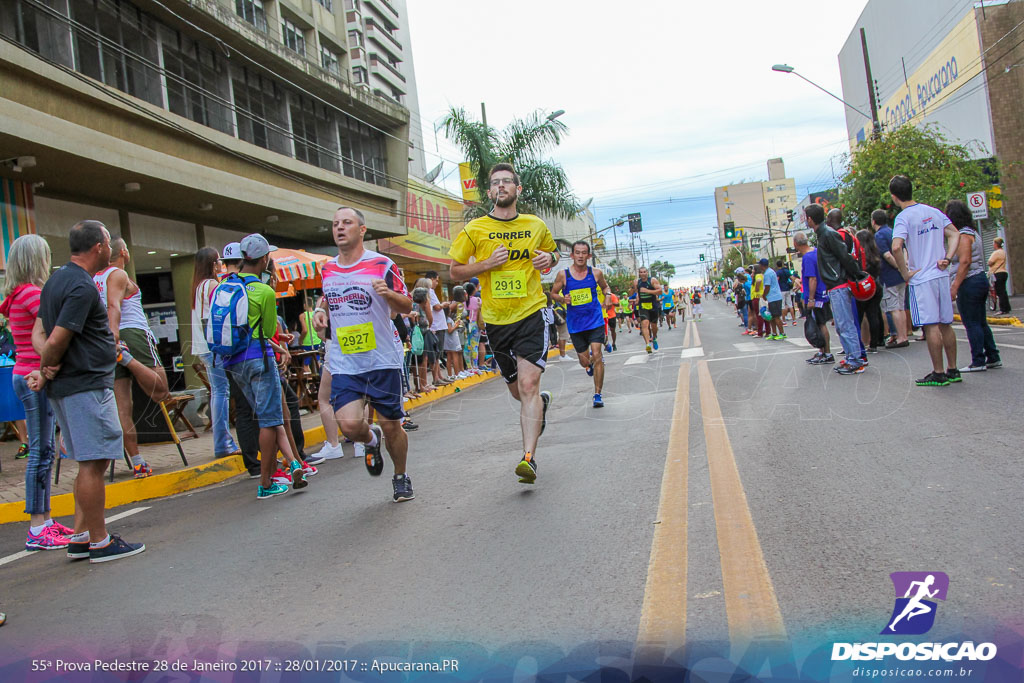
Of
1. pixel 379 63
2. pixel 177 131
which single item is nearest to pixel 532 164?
pixel 177 131

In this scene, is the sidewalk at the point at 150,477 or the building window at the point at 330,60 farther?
the building window at the point at 330,60

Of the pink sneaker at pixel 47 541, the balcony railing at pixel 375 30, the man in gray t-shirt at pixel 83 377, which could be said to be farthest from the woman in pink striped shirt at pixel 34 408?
the balcony railing at pixel 375 30

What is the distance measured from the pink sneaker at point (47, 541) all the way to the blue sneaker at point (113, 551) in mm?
623

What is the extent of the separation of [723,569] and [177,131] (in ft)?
54.2

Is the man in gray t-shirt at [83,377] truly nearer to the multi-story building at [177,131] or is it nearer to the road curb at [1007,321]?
the multi-story building at [177,131]

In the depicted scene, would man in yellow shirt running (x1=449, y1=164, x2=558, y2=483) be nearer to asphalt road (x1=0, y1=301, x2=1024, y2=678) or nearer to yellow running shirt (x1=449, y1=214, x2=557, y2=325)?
yellow running shirt (x1=449, y1=214, x2=557, y2=325)

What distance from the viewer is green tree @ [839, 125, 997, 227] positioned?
2211 cm

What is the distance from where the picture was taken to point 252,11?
912 inches

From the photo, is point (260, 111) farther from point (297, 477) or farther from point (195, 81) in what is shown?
point (297, 477)

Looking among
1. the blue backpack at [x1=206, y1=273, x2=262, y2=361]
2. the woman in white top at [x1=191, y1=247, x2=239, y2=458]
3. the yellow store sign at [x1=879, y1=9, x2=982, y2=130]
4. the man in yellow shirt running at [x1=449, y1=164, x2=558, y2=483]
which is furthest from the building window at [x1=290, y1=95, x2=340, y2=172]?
the man in yellow shirt running at [x1=449, y1=164, x2=558, y2=483]

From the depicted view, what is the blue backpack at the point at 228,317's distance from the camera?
5797mm

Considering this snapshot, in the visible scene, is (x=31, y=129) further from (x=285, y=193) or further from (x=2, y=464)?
(x=285, y=193)

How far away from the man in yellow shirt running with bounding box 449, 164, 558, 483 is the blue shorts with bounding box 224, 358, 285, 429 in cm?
163

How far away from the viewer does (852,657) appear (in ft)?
7.54
